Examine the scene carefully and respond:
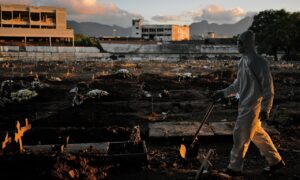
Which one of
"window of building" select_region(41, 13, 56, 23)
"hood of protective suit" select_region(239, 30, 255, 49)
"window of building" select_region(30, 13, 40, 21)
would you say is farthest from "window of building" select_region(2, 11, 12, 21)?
"hood of protective suit" select_region(239, 30, 255, 49)

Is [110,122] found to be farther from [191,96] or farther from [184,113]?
[191,96]

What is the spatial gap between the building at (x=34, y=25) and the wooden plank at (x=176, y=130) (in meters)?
66.4

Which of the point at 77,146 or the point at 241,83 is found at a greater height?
the point at 241,83

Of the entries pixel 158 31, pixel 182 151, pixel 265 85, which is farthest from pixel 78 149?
pixel 158 31

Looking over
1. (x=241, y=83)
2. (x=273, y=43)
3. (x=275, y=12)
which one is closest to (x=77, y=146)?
(x=241, y=83)

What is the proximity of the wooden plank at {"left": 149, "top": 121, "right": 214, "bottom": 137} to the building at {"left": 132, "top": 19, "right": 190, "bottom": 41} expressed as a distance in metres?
108

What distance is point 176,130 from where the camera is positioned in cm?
784

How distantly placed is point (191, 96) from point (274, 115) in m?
5.36

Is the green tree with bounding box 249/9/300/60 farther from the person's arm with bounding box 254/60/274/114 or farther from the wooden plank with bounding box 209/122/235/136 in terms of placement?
the person's arm with bounding box 254/60/274/114

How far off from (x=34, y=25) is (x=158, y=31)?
166 feet

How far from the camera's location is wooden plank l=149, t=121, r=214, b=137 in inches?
295

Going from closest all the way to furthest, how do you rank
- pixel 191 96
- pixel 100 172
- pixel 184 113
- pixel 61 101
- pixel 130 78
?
pixel 100 172 < pixel 184 113 < pixel 61 101 < pixel 191 96 < pixel 130 78

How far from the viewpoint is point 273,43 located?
1940 inches

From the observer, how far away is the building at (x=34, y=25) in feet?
238
